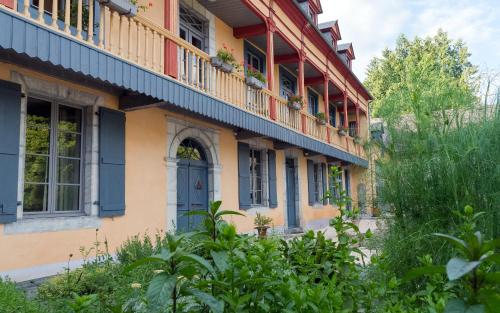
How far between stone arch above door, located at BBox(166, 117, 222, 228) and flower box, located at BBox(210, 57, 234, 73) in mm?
1291

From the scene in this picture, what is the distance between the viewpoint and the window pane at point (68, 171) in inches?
222

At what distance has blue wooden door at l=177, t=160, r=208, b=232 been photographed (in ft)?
26.1

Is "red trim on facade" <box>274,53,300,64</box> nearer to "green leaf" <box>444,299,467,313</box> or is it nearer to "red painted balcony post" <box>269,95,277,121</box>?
"red painted balcony post" <box>269,95,277,121</box>

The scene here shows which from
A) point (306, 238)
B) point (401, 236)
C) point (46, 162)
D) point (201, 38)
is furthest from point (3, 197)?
point (201, 38)

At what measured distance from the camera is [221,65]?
7559 mm

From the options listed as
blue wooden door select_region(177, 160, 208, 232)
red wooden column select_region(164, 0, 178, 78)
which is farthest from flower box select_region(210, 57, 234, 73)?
blue wooden door select_region(177, 160, 208, 232)

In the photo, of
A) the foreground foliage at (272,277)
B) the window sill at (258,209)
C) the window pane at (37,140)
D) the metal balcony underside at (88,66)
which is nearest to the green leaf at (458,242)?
the foreground foliage at (272,277)

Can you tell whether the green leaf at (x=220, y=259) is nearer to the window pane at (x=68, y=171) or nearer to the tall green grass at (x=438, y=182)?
the tall green grass at (x=438, y=182)

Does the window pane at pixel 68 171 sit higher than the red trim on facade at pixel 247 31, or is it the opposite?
the red trim on facade at pixel 247 31

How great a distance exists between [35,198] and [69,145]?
2.98 feet

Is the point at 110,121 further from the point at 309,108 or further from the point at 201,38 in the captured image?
the point at 309,108

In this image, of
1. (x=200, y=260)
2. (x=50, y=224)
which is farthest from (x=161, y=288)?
(x=50, y=224)

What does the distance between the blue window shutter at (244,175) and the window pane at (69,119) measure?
4.35m

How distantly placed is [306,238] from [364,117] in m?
20.5
